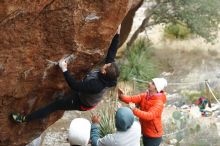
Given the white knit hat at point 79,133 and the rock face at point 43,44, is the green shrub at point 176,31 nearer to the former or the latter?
the rock face at point 43,44

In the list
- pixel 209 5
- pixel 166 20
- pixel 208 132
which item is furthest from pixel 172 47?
pixel 208 132

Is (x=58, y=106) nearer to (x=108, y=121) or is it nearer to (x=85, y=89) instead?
(x=85, y=89)

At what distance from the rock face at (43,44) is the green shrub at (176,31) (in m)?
15.4

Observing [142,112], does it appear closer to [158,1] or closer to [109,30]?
[109,30]

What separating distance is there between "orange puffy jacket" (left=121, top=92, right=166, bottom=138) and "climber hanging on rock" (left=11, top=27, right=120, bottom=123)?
1.80 ft

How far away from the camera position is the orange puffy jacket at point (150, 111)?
21.7 feet

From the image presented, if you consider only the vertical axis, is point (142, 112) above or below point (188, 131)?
above

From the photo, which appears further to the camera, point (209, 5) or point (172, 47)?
point (172, 47)

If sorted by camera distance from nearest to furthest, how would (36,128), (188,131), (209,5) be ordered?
1. (36,128)
2. (188,131)
3. (209,5)

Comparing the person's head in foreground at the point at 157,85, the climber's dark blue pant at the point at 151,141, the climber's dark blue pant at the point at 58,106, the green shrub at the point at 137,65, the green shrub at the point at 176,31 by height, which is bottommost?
the climber's dark blue pant at the point at 151,141

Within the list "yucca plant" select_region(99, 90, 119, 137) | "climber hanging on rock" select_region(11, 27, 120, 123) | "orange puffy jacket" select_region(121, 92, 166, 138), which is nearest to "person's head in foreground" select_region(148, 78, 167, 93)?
"orange puffy jacket" select_region(121, 92, 166, 138)

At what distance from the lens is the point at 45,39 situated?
626cm

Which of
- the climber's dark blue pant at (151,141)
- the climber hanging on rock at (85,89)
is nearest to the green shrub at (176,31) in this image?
the climber's dark blue pant at (151,141)

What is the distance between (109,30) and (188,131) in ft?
12.9
